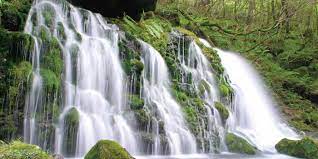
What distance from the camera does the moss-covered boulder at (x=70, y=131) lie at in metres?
9.57

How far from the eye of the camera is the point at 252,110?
16312mm

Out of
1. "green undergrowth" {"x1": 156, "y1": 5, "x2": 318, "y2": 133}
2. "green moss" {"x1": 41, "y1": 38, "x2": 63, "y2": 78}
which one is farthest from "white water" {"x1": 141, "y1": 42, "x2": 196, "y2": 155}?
"green undergrowth" {"x1": 156, "y1": 5, "x2": 318, "y2": 133}

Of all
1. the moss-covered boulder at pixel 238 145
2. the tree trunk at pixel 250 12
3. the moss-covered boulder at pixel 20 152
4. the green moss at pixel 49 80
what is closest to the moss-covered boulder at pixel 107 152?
the moss-covered boulder at pixel 20 152

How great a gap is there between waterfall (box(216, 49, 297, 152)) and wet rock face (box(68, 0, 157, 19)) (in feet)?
15.2

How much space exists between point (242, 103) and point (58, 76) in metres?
7.84

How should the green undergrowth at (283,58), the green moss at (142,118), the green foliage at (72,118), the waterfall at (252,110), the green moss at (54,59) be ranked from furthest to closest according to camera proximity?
the green undergrowth at (283,58) → the waterfall at (252,110) → the green moss at (142,118) → the green moss at (54,59) → the green foliage at (72,118)

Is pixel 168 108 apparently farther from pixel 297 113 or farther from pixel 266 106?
pixel 297 113

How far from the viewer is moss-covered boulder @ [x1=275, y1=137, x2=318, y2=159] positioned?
11.3m

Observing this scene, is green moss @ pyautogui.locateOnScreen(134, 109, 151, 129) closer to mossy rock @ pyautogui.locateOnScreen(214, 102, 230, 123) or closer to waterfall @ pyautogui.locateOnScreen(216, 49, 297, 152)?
mossy rock @ pyautogui.locateOnScreen(214, 102, 230, 123)

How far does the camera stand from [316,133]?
16.7 m

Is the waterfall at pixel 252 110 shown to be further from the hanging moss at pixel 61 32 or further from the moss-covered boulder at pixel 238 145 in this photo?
the hanging moss at pixel 61 32

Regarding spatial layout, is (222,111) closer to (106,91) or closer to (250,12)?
(106,91)

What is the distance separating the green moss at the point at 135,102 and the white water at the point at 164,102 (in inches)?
10.2

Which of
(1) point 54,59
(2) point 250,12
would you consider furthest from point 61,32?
(2) point 250,12
